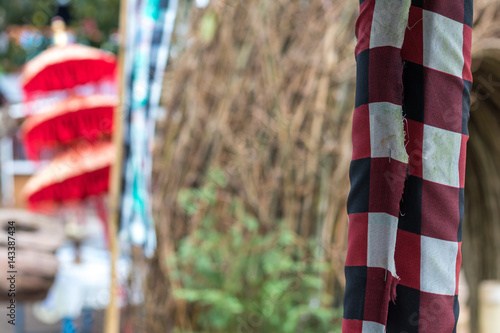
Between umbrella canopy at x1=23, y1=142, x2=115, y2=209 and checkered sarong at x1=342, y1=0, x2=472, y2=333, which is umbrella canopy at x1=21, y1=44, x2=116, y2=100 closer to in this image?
umbrella canopy at x1=23, y1=142, x2=115, y2=209

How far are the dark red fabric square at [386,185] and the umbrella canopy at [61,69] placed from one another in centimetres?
116

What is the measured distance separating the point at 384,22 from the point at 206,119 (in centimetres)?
119

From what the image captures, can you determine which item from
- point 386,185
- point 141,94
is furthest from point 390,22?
point 141,94

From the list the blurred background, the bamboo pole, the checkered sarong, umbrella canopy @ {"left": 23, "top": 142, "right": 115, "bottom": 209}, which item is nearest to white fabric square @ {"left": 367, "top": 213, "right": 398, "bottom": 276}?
the checkered sarong

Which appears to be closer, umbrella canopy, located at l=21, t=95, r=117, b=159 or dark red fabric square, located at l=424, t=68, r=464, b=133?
dark red fabric square, located at l=424, t=68, r=464, b=133

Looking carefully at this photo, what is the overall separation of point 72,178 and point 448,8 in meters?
1.12

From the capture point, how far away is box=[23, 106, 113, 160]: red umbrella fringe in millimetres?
1298

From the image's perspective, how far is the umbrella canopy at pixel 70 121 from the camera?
1.29 m

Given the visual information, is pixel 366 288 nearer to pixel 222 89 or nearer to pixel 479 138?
pixel 479 138

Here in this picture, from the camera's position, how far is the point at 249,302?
1358 millimetres

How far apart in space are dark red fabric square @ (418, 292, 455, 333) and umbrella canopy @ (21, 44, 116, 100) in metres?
1.20

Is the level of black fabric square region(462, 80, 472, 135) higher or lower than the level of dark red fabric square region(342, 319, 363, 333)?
higher

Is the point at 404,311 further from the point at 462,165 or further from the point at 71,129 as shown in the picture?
the point at 71,129

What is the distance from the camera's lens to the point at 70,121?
4.27 ft
